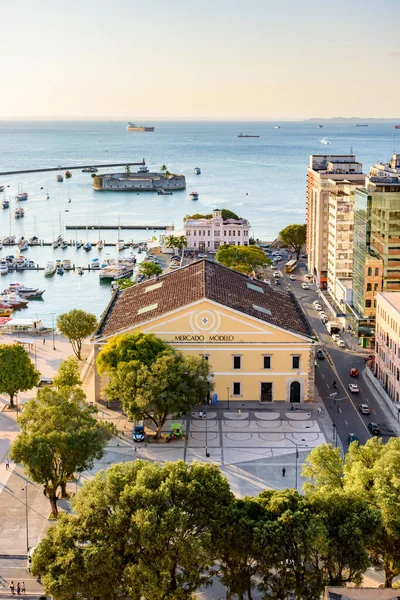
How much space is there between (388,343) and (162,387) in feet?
77.0

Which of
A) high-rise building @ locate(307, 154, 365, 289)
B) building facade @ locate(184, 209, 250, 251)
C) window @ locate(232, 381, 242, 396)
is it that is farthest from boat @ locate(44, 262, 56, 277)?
window @ locate(232, 381, 242, 396)

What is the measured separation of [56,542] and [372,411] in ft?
114

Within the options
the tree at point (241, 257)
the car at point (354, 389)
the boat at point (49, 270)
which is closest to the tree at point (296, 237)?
the tree at point (241, 257)

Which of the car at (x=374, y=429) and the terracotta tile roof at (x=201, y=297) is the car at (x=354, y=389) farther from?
the car at (x=374, y=429)

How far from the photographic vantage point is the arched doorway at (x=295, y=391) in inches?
2456

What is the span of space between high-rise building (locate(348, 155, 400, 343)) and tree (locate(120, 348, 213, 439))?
94.4 feet

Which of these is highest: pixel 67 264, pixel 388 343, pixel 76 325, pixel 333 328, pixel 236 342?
pixel 236 342

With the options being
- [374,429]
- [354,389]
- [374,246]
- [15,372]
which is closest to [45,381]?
[15,372]

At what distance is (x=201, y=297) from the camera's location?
61031 mm

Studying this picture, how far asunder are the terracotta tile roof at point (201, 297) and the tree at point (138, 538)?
1131 inches

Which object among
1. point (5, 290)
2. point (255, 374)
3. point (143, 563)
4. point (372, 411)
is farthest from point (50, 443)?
point (5, 290)

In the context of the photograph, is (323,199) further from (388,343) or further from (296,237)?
(388,343)

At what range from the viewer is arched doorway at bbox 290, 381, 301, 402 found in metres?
62.4

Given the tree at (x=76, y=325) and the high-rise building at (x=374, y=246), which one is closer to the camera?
the high-rise building at (x=374, y=246)
